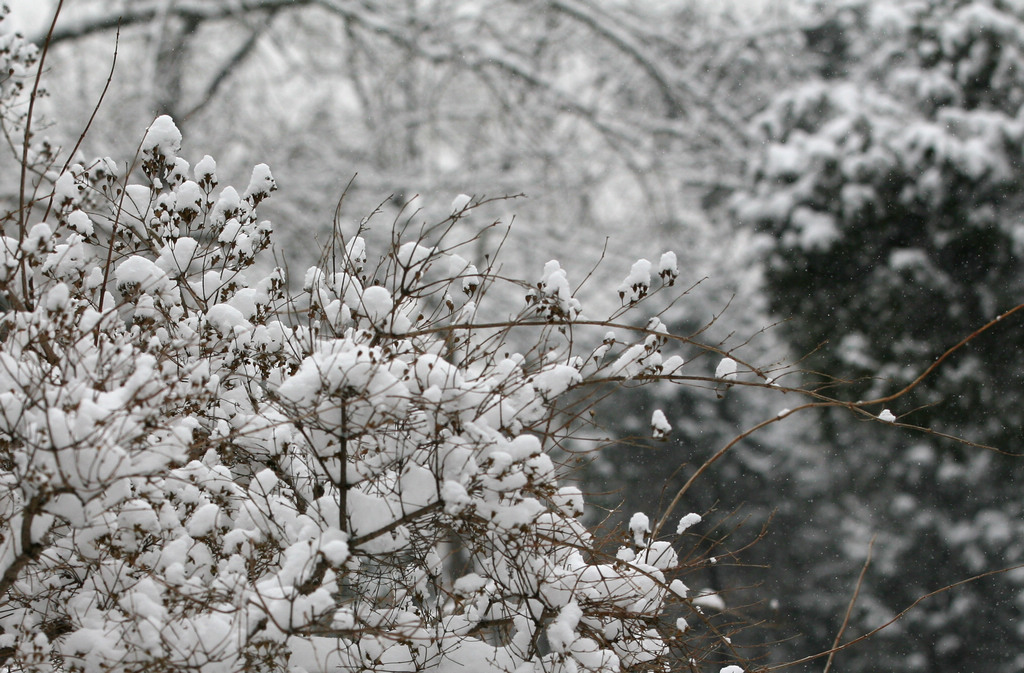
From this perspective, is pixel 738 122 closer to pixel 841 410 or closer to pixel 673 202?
pixel 673 202

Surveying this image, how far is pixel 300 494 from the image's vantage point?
255cm

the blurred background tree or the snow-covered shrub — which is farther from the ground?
the blurred background tree

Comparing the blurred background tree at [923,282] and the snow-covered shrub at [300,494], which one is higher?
the blurred background tree at [923,282]

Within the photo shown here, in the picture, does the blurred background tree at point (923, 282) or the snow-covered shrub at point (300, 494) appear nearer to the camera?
the snow-covered shrub at point (300, 494)

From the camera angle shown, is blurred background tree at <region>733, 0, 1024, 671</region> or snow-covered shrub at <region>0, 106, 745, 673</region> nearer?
snow-covered shrub at <region>0, 106, 745, 673</region>

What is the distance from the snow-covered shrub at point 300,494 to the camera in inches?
81.4

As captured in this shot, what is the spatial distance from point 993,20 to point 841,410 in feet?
16.0

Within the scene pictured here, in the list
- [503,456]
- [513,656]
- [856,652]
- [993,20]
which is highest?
[993,20]

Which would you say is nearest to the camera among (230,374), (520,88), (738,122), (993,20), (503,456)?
(503,456)

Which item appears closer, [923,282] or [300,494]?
[300,494]

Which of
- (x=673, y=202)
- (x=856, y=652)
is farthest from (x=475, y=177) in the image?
(x=856, y=652)

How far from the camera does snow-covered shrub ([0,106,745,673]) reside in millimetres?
2068

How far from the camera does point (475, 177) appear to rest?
10.8 m

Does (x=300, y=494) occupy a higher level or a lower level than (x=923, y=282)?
lower
